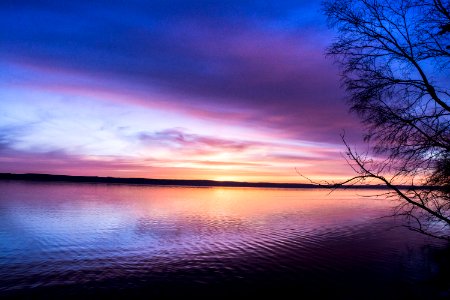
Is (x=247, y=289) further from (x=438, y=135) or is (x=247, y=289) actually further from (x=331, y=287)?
(x=438, y=135)

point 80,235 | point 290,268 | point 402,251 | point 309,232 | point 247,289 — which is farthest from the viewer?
point 309,232

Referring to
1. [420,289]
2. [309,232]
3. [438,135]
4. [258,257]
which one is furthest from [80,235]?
[438,135]

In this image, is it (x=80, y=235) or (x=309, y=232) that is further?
(x=309, y=232)

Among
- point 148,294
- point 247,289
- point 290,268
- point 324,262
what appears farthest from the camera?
point 324,262

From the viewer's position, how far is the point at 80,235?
26812mm

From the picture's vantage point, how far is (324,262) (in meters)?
20.2

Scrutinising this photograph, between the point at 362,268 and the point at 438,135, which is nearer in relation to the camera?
the point at 438,135

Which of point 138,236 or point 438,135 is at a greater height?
point 438,135

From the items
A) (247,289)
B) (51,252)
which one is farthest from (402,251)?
(51,252)

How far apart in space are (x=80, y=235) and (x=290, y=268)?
56.5ft

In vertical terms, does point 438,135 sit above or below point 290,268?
above

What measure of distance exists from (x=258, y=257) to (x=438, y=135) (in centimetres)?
1547

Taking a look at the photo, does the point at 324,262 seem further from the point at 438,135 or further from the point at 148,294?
the point at 438,135

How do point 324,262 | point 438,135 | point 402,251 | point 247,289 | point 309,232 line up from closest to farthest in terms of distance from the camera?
point 438,135 → point 247,289 → point 324,262 → point 402,251 → point 309,232
